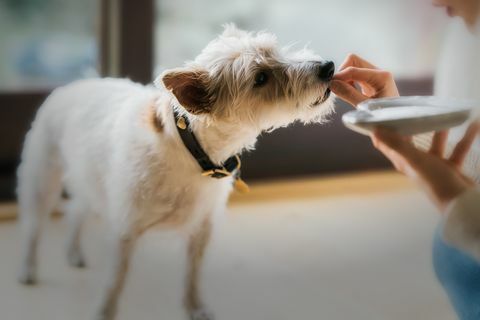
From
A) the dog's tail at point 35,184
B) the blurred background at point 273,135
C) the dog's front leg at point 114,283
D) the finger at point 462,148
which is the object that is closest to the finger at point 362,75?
the blurred background at point 273,135

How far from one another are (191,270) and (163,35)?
1.95 feet

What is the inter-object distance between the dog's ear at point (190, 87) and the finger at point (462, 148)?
1.26ft

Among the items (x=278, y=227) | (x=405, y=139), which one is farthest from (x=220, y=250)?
(x=405, y=139)

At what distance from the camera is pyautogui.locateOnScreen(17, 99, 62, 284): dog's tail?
50.8 inches

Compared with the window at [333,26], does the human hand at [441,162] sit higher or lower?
lower

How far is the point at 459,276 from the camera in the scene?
0.86 m

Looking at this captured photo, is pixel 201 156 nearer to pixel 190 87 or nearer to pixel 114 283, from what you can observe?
pixel 190 87

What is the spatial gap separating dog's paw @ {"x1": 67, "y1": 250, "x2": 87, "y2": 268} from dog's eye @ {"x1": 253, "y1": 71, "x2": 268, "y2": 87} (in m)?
0.66

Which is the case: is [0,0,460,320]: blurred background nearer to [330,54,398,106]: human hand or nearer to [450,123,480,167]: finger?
[330,54,398,106]: human hand

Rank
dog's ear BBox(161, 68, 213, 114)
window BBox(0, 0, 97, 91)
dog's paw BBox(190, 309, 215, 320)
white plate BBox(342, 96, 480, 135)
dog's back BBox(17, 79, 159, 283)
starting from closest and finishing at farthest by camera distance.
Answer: white plate BBox(342, 96, 480, 135), dog's ear BBox(161, 68, 213, 114), dog's back BBox(17, 79, 159, 283), dog's paw BBox(190, 309, 215, 320), window BBox(0, 0, 97, 91)

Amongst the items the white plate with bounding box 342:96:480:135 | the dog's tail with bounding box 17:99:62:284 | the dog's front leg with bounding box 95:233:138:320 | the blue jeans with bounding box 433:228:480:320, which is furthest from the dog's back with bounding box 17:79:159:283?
the blue jeans with bounding box 433:228:480:320

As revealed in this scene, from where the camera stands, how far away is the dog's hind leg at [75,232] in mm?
1440

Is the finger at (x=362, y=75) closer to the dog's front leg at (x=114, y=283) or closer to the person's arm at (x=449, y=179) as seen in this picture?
the person's arm at (x=449, y=179)

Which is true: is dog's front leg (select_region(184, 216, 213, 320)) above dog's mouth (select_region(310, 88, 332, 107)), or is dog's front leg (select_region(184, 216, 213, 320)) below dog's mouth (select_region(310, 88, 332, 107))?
below
